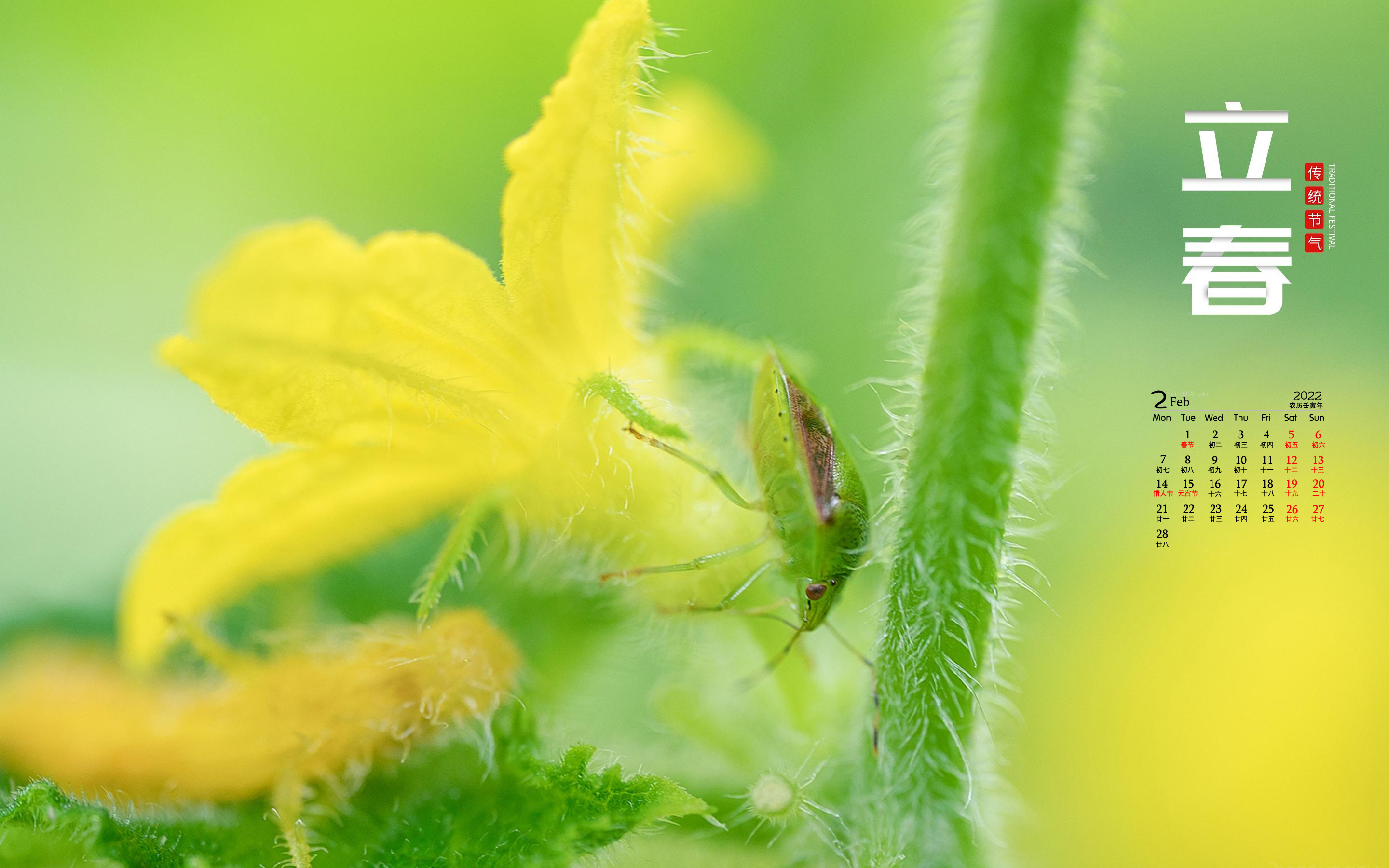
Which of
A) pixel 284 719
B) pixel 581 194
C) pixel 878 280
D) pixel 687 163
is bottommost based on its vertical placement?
pixel 284 719

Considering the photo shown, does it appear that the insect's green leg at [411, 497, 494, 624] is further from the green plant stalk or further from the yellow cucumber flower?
the green plant stalk

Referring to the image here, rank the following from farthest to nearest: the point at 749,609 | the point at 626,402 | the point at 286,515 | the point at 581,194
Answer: the point at 749,609 → the point at 286,515 → the point at 581,194 → the point at 626,402

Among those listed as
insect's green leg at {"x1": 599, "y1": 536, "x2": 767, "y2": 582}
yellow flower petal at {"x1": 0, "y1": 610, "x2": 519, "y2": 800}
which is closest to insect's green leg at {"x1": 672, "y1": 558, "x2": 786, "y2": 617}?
insect's green leg at {"x1": 599, "y1": 536, "x2": 767, "y2": 582}

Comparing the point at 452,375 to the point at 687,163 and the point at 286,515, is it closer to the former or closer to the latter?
the point at 286,515

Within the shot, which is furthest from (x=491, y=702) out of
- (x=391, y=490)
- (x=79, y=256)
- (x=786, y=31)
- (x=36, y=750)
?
(x=786, y=31)

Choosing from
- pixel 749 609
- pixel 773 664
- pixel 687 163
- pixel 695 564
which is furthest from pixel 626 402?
pixel 687 163

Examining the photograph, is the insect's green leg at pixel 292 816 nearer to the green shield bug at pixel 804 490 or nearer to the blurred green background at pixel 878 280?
the green shield bug at pixel 804 490
